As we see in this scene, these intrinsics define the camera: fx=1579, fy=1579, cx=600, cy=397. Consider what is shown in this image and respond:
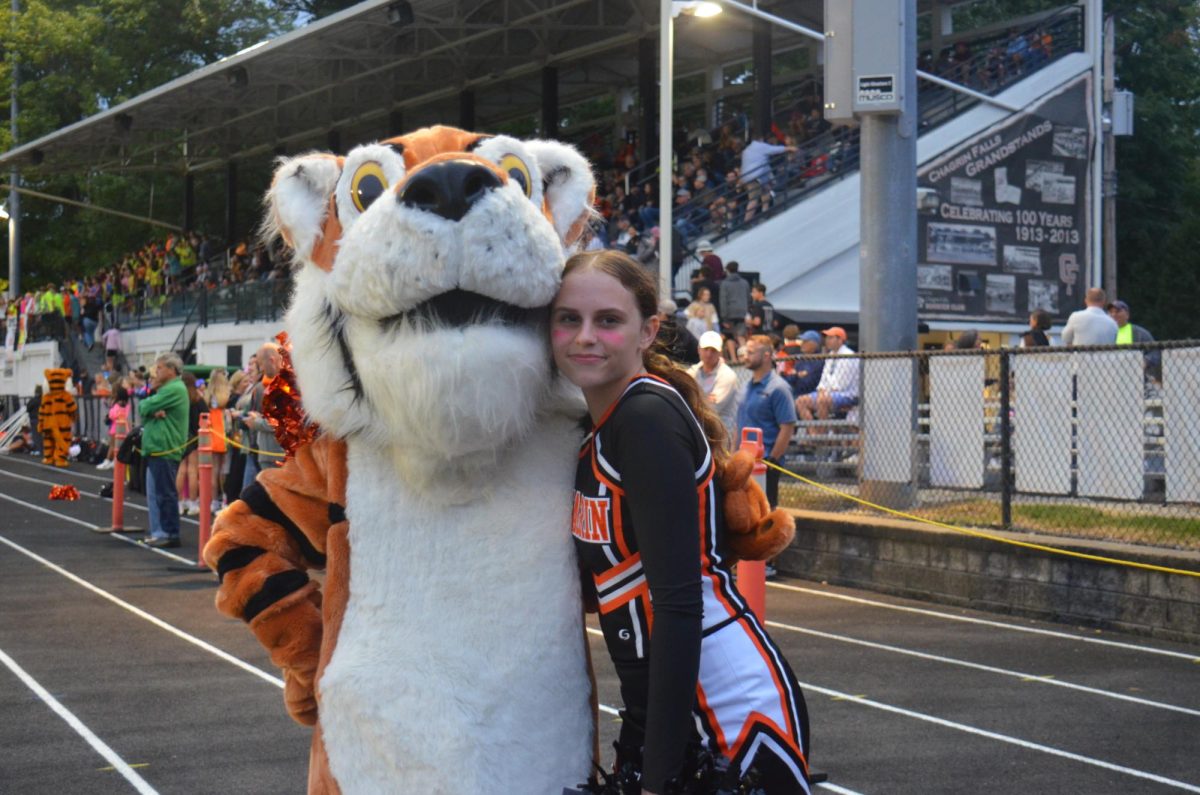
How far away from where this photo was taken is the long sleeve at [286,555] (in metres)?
3.22

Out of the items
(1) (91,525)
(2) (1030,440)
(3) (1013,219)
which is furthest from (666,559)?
(3) (1013,219)

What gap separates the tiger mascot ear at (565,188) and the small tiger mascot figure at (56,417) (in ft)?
90.8

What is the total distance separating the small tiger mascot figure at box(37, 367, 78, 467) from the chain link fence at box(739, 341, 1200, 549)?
20100mm

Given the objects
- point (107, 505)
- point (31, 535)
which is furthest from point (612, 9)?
point (31, 535)

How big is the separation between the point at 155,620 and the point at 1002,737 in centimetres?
579

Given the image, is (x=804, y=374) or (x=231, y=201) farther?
(x=231, y=201)

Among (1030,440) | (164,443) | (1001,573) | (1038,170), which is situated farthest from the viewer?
(1038,170)

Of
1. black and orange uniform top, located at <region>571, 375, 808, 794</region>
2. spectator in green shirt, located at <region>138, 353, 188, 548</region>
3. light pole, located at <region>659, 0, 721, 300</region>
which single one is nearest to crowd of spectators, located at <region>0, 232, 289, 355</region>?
light pole, located at <region>659, 0, 721, 300</region>

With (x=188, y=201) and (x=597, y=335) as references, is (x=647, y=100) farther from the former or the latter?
(x=597, y=335)

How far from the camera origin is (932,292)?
23766 millimetres

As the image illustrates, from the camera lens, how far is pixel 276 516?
10.8 feet

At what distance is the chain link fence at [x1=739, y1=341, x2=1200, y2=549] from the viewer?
33.1 feet

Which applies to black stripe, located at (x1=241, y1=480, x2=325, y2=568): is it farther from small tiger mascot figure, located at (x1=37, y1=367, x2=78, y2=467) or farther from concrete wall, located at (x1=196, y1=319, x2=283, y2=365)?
small tiger mascot figure, located at (x1=37, y1=367, x2=78, y2=467)

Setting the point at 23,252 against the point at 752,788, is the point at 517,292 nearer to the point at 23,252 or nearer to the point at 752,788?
the point at 752,788
